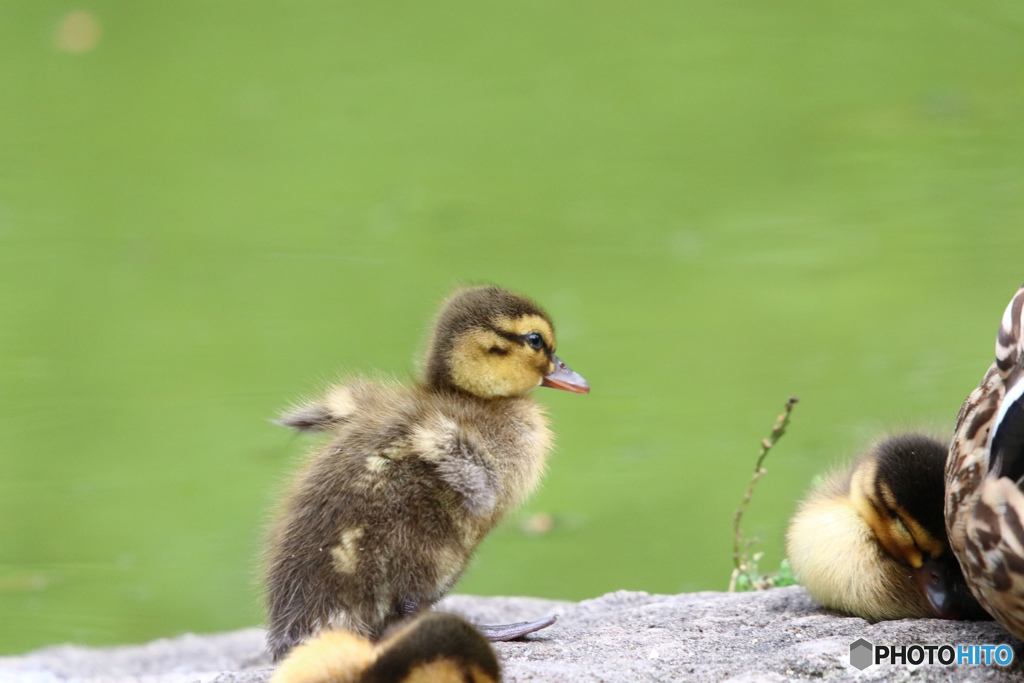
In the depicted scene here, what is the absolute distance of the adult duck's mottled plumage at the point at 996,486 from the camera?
1190 millimetres

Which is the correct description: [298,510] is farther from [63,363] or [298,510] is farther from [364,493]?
[63,363]

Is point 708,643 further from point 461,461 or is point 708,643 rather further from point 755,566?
point 755,566

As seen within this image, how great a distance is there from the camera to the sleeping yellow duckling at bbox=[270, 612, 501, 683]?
1115 millimetres

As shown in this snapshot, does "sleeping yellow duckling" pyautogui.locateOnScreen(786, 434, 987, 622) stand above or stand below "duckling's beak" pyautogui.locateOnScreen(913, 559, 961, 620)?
above

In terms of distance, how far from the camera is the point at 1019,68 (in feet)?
10.3

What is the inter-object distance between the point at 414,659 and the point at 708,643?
20.1 inches

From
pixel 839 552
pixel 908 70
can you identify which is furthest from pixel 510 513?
pixel 908 70

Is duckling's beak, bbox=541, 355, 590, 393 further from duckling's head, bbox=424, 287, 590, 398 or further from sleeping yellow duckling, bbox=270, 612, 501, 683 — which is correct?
sleeping yellow duckling, bbox=270, 612, 501, 683

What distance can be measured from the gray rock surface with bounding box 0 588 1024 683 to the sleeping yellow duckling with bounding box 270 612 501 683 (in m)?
0.15

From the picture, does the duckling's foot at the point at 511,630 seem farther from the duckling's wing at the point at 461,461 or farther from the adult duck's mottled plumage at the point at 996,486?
the adult duck's mottled plumage at the point at 996,486

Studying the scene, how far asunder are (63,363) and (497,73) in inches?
57.1

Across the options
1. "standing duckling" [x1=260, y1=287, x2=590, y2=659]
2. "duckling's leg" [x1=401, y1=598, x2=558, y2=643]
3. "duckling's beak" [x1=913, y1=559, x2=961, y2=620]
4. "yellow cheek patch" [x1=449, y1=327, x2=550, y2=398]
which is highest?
"yellow cheek patch" [x1=449, y1=327, x2=550, y2=398]

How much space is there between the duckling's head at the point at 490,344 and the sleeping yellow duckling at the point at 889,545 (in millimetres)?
481

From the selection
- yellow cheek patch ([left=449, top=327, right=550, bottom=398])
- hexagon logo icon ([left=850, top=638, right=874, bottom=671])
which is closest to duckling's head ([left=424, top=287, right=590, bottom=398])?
yellow cheek patch ([left=449, top=327, right=550, bottom=398])
